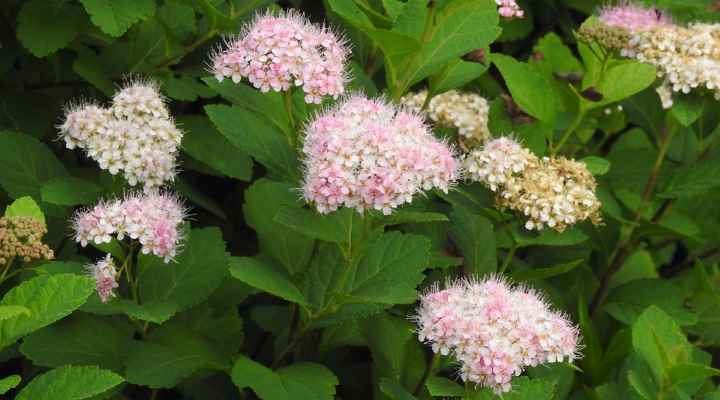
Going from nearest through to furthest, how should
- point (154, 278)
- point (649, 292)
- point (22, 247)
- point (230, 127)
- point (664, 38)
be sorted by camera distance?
point (22, 247) → point (230, 127) → point (154, 278) → point (664, 38) → point (649, 292)

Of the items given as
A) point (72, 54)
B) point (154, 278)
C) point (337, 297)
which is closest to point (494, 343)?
point (337, 297)

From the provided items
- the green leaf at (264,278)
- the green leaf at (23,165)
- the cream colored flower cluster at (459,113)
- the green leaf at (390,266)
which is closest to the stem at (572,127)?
the cream colored flower cluster at (459,113)

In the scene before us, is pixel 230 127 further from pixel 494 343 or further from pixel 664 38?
pixel 664 38

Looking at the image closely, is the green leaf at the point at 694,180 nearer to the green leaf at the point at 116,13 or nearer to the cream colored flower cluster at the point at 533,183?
the cream colored flower cluster at the point at 533,183

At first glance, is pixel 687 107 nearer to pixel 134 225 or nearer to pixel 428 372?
Answer: pixel 428 372

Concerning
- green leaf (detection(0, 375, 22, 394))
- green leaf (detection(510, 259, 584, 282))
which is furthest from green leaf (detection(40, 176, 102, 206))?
green leaf (detection(510, 259, 584, 282))

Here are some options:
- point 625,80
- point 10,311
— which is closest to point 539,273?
point 625,80

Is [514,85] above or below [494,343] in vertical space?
above

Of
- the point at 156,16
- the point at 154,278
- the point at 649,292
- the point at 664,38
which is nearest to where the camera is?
the point at 154,278
